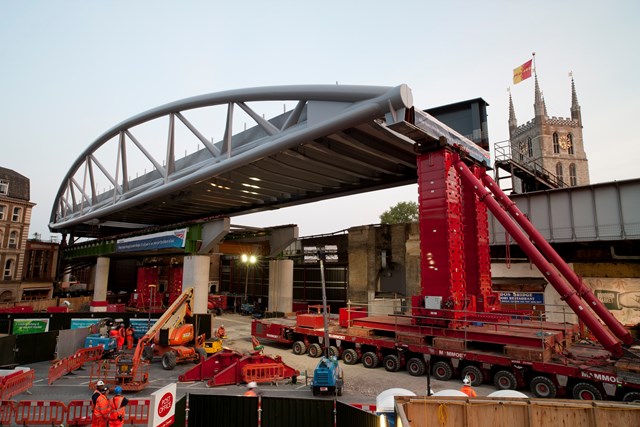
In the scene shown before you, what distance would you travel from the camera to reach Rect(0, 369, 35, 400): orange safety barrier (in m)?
11.6

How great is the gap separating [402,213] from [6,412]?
7136 cm

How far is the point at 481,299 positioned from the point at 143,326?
19951 mm

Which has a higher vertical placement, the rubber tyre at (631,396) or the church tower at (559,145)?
the church tower at (559,145)

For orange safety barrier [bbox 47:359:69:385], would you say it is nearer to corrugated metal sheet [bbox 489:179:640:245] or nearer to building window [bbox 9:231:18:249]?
corrugated metal sheet [bbox 489:179:640:245]

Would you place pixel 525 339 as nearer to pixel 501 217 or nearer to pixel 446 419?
pixel 501 217

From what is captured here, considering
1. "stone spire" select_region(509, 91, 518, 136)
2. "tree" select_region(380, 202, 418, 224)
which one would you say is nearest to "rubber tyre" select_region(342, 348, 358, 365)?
"tree" select_region(380, 202, 418, 224)

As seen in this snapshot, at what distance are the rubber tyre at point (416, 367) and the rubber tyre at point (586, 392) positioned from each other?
4.97 metres

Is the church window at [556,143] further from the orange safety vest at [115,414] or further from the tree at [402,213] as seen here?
the orange safety vest at [115,414]

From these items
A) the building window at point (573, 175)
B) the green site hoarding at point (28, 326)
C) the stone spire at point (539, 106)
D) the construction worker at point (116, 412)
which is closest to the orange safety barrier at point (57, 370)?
the construction worker at point (116, 412)

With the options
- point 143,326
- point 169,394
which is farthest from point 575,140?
point 169,394

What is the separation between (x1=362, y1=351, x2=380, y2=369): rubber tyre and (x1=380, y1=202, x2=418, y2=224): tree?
197ft

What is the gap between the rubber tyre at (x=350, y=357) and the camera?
16703 millimetres

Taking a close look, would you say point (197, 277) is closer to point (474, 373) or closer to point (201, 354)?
point (201, 354)

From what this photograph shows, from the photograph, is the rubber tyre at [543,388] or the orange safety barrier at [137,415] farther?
the rubber tyre at [543,388]
